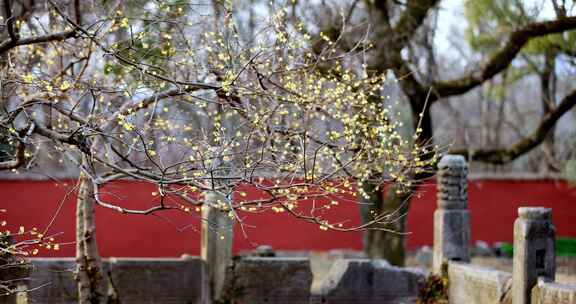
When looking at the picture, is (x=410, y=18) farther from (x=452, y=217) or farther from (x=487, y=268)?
(x=487, y=268)

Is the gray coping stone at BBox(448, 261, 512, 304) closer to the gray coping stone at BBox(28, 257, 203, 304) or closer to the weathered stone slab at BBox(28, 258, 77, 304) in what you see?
the gray coping stone at BBox(28, 257, 203, 304)

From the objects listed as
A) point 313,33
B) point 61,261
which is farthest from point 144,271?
point 313,33

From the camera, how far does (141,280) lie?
31.0 feet

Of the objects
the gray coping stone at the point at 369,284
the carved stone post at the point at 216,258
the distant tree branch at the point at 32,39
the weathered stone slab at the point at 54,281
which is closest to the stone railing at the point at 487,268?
the gray coping stone at the point at 369,284

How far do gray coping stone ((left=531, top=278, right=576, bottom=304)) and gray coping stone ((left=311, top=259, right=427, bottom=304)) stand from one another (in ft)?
8.25

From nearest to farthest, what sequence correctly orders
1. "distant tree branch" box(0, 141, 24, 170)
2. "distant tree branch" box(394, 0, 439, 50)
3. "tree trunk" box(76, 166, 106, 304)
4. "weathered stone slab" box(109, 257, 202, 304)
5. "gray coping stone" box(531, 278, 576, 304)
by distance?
"distant tree branch" box(0, 141, 24, 170) → "gray coping stone" box(531, 278, 576, 304) → "tree trunk" box(76, 166, 106, 304) → "weathered stone slab" box(109, 257, 202, 304) → "distant tree branch" box(394, 0, 439, 50)

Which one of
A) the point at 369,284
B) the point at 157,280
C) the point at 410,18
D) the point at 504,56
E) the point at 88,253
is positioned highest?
the point at 410,18

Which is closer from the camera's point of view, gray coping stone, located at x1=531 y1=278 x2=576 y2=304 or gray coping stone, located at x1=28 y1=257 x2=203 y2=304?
gray coping stone, located at x1=531 y1=278 x2=576 y2=304

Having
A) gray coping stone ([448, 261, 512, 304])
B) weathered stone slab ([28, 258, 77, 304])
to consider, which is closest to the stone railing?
gray coping stone ([448, 261, 512, 304])

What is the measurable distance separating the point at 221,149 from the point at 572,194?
521 inches

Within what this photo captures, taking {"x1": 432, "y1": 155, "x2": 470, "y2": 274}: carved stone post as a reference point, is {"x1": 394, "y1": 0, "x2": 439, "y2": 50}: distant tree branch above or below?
above

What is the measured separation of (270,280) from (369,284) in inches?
50.3

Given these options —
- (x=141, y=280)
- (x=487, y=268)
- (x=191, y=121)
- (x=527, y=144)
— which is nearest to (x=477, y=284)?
(x=487, y=268)

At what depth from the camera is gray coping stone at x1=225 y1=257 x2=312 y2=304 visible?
963cm
